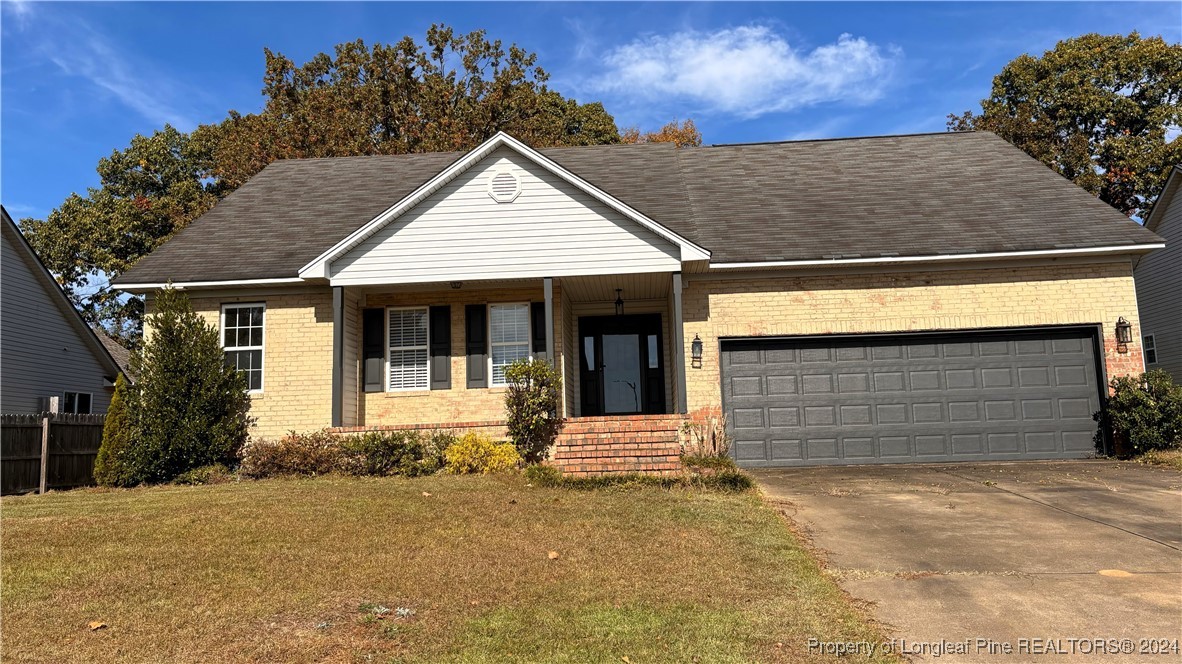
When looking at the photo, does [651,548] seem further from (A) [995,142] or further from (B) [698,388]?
(A) [995,142]

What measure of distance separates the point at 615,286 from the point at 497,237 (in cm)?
268

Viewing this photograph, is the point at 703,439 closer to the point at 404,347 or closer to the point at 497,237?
the point at 497,237

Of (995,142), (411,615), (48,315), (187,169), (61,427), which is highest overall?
(187,169)

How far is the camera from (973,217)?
1600cm

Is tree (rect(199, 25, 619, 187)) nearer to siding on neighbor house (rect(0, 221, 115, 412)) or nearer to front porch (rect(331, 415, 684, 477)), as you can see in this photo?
siding on neighbor house (rect(0, 221, 115, 412))

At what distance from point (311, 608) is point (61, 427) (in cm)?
1213

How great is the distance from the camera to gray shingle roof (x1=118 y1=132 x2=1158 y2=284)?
15.2 metres

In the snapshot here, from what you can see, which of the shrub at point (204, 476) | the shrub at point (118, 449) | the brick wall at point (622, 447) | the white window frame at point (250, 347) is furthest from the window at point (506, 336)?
the shrub at point (118, 449)

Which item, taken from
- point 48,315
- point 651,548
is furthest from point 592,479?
point 48,315

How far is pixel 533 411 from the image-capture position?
13484 millimetres

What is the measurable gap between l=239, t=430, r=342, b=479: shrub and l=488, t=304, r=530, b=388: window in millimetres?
3457

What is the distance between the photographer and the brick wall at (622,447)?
12289 mm

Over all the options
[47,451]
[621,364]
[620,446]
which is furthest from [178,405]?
[621,364]

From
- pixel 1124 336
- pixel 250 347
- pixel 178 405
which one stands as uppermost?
pixel 250 347
